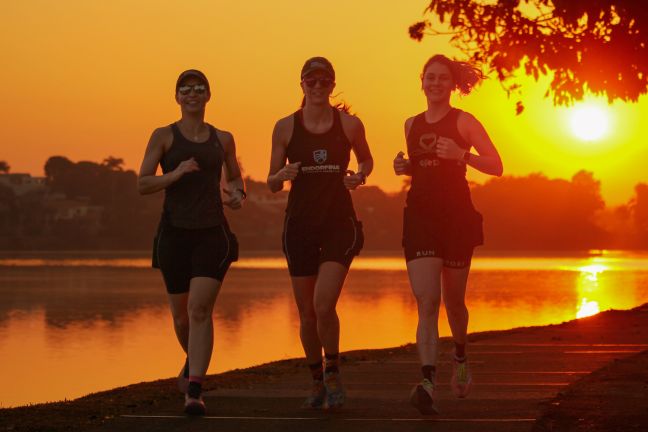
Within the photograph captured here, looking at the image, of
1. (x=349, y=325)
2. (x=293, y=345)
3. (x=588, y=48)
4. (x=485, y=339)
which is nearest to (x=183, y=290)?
(x=485, y=339)

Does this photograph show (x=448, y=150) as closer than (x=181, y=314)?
Yes

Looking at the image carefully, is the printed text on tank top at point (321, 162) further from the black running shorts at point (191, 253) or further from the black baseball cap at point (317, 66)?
the black running shorts at point (191, 253)

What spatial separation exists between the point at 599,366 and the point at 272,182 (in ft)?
13.5

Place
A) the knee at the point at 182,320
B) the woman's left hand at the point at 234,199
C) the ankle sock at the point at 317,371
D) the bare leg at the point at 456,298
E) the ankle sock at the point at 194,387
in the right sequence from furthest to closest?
1. the knee at the point at 182,320
2. the woman's left hand at the point at 234,199
3. the ankle sock at the point at 317,371
4. the bare leg at the point at 456,298
5. the ankle sock at the point at 194,387

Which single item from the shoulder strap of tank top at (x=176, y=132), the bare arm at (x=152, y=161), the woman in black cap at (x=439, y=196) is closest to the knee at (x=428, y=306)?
the woman in black cap at (x=439, y=196)

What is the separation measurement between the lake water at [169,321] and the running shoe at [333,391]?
13.6m

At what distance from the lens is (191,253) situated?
33.8 feet

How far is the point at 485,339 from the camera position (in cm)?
1667

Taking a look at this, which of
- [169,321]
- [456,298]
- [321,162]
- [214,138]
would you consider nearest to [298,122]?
[321,162]

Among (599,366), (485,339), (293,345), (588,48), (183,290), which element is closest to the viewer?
(183,290)

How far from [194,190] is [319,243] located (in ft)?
3.20

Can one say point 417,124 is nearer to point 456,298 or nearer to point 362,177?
point 362,177

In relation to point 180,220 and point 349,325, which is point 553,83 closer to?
point 180,220

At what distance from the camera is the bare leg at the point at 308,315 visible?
32.7 feet
